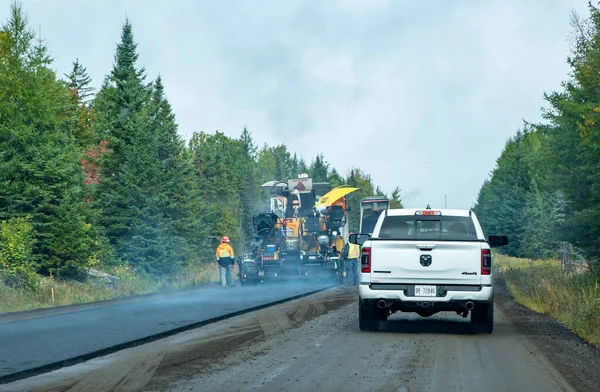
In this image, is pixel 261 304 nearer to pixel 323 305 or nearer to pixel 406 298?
pixel 323 305

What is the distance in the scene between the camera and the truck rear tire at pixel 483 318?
15141 mm

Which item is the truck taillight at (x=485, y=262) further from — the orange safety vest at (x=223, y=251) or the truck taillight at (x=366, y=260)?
the orange safety vest at (x=223, y=251)

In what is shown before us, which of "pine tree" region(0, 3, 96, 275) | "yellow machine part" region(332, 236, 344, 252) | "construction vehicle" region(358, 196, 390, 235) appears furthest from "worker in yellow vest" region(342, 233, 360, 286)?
"pine tree" region(0, 3, 96, 275)

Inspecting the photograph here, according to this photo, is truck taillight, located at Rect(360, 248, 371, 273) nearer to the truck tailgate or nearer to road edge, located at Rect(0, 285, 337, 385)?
the truck tailgate

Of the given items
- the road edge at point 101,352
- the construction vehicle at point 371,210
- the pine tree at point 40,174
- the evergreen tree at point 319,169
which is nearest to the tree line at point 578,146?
the construction vehicle at point 371,210

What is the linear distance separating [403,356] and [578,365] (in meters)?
2.25

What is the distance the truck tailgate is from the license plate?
10cm

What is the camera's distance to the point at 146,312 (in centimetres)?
2006

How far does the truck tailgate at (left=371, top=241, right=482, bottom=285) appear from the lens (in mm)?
14734

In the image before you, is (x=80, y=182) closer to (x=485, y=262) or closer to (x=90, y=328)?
(x=90, y=328)

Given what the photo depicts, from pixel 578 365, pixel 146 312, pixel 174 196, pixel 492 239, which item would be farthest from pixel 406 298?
pixel 174 196

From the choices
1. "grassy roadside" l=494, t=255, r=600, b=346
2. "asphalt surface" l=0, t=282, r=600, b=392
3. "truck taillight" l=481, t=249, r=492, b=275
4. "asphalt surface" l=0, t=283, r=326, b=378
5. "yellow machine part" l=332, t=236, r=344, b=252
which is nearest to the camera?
"asphalt surface" l=0, t=282, r=600, b=392

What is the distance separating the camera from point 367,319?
1553 centimetres

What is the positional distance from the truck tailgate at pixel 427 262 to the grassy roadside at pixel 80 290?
1107 cm
